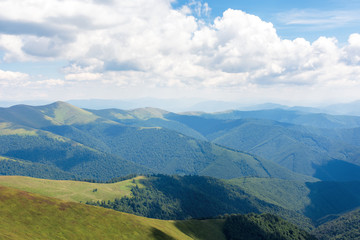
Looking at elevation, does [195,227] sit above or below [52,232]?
below

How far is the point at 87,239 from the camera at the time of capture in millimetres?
110438

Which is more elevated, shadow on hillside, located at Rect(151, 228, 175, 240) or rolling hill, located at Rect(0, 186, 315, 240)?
rolling hill, located at Rect(0, 186, 315, 240)

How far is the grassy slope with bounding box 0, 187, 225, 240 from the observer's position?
102m

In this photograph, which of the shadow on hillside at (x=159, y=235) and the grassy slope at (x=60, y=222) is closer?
the grassy slope at (x=60, y=222)

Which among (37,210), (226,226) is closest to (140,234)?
(37,210)

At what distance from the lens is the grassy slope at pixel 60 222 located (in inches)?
4018

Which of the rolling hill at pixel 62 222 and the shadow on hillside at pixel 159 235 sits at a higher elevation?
the rolling hill at pixel 62 222

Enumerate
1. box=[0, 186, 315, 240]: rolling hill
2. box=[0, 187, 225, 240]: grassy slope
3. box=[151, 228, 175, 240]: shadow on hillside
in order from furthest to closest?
box=[151, 228, 175, 240]: shadow on hillside
box=[0, 186, 315, 240]: rolling hill
box=[0, 187, 225, 240]: grassy slope

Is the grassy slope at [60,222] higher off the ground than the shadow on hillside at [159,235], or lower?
higher

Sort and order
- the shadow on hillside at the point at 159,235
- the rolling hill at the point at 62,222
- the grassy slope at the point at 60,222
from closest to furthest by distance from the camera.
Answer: the grassy slope at the point at 60,222, the rolling hill at the point at 62,222, the shadow on hillside at the point at 159,235

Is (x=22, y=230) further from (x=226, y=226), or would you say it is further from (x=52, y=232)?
(x=226, y=226)

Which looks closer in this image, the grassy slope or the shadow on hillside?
the grassy slope

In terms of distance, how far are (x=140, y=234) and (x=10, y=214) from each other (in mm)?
60134

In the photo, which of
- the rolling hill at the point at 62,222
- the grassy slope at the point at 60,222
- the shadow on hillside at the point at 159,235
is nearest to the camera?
the grassy slope at the point at 60,222
